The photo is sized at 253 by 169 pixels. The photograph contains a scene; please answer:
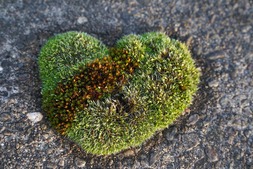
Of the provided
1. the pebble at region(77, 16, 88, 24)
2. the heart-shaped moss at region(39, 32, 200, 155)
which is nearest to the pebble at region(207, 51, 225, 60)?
the heart-shaped moss at region(39, 32, 200, 155)

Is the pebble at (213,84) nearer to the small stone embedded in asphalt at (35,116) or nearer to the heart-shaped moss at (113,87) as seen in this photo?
the heart-shaped moss at (113,87)

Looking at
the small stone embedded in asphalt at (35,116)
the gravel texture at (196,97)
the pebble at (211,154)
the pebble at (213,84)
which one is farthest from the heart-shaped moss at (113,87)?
the pebble at (211,154)

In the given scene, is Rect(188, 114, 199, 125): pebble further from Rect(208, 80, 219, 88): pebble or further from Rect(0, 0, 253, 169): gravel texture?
Rect(208, 80, 219, 88): pebble

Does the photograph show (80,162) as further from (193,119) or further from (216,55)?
(216,55)

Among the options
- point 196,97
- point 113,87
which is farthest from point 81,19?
point 196,97

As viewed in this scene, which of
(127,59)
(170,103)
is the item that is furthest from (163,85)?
(127,59)

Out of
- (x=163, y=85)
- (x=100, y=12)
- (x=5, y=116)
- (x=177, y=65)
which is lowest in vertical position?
(x=5, y=116)

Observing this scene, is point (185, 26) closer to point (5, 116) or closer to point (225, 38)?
point (225, 38)
